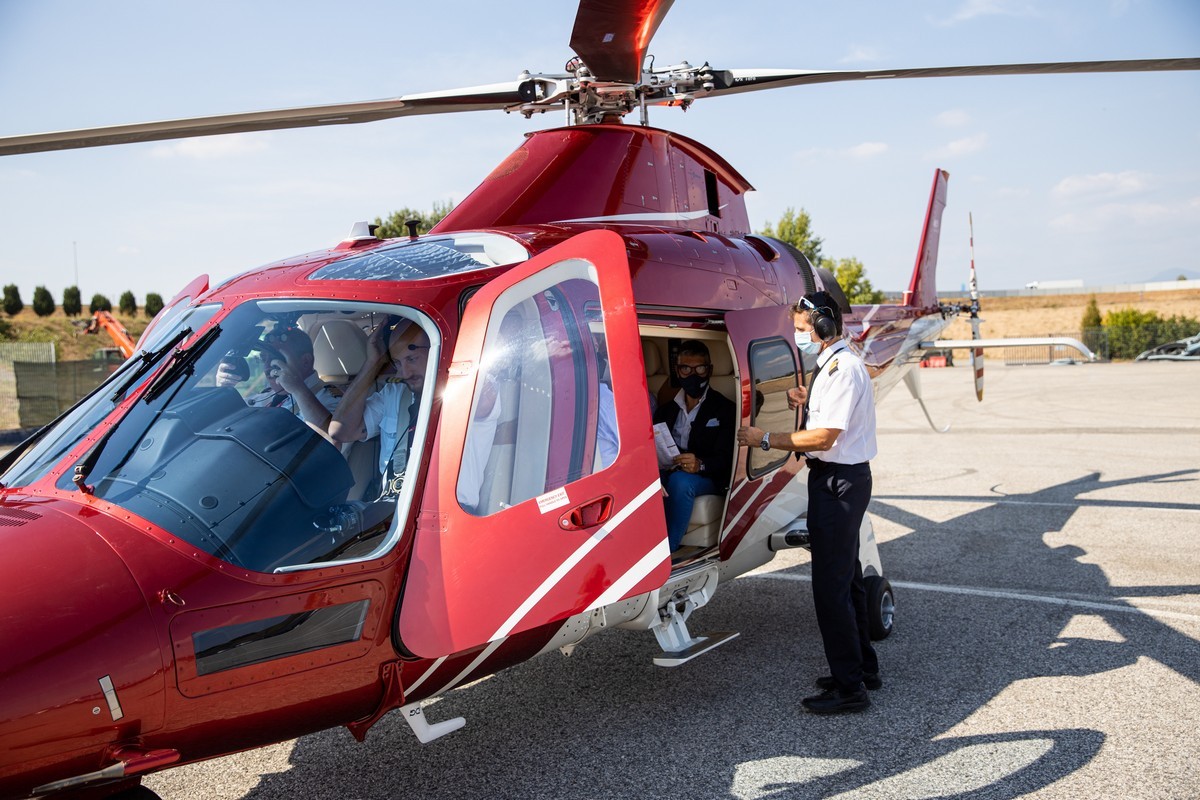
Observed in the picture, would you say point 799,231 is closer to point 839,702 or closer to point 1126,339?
point 1126,339

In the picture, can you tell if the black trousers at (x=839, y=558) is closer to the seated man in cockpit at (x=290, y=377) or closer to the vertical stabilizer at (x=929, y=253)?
the seated man in cockpit at (x=290, y=377)

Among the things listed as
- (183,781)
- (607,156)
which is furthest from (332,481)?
(607,156)

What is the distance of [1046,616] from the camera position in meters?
5.90

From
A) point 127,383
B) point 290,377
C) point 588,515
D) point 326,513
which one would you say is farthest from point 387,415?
point 127,383

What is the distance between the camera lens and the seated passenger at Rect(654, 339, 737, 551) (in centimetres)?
496

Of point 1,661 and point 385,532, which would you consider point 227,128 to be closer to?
point 385,532


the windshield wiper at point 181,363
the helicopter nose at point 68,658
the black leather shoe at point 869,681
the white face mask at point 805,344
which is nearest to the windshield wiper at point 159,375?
the windshield wiper at point 181,363

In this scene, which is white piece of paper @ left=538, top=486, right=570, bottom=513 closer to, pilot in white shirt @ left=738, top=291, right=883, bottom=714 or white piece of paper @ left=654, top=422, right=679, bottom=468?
pilot in white shirt @ left=738, top=291, right=883, bottom=714

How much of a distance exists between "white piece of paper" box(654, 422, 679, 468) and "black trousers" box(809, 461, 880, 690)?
34.0 inches

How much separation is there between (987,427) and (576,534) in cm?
1571

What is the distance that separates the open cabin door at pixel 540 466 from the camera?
3088mm

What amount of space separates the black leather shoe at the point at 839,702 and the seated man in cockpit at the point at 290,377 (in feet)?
8.79

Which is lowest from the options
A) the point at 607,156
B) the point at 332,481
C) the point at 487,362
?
the point at 332,481

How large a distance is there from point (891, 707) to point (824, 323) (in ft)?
6.33
